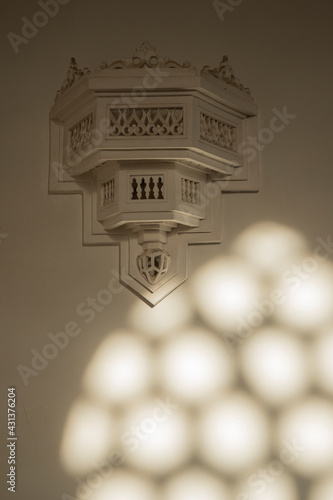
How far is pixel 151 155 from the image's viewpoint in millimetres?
3139

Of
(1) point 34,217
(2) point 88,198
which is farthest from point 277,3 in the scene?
(1) point 34,217

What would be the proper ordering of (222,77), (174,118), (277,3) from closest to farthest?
(174,118) → (222,77) → (277,3)

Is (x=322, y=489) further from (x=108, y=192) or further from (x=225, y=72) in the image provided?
(x=225, y=72)

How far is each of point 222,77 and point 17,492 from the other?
2.09 m

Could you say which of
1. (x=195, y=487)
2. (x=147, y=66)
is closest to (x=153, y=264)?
(x=147, y=66)

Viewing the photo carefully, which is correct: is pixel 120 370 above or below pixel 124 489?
above

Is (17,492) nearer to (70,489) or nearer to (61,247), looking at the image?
(70,489)

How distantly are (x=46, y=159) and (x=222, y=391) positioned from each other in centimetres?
137

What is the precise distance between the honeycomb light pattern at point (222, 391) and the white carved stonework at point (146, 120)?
25.1 inches

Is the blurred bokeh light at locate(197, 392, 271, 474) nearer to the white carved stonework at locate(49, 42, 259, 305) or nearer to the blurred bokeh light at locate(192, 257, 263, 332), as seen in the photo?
the blurred bokeh light at locate(192, 257, 263, 332)

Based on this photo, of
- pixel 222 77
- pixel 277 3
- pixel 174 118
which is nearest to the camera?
pixel 174 118

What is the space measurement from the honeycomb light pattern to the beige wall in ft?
0.29

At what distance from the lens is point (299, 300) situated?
3369 mm

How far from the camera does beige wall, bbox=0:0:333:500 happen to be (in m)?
3.37
